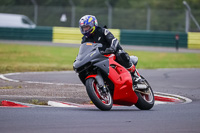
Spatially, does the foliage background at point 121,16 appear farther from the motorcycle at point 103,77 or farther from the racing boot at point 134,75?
the motorcycle at point 103,77

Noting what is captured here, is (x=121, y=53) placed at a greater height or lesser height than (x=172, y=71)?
greater

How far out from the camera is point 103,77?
295 inches

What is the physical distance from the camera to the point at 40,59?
2164 centimetres

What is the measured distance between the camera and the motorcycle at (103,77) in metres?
7.24

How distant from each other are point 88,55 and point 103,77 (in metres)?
Result: 0.45

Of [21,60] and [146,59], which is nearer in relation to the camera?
[21,60]

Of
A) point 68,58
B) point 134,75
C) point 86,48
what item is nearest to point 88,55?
point 86,48

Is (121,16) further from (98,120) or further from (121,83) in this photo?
(98,120)

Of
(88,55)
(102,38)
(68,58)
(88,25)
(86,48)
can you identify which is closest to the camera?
(88,55)

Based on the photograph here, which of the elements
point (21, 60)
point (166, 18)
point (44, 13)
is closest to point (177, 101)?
point (21, 60)

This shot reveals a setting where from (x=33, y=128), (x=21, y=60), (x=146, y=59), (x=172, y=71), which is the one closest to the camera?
(x=33, y=128)

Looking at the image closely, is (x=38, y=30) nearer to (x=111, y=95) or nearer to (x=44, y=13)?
(x=44, y=13)

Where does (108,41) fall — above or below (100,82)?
above

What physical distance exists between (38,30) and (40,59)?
12.2 metres
